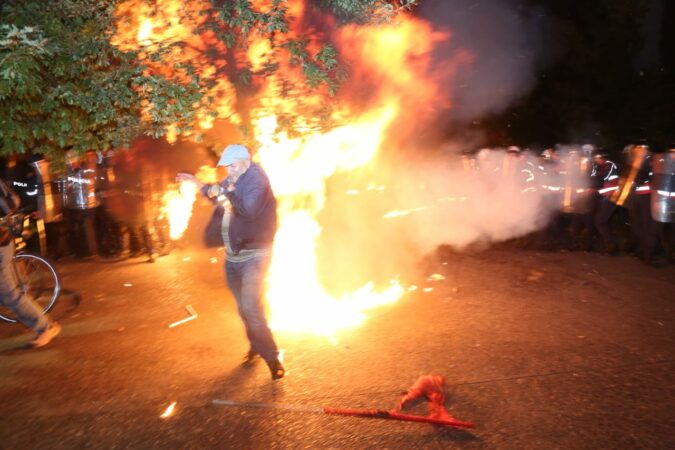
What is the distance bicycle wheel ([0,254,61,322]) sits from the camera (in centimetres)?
611

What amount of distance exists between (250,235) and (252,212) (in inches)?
8.0

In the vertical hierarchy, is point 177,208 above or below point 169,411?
→ above

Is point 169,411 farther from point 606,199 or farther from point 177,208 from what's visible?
point 606,199

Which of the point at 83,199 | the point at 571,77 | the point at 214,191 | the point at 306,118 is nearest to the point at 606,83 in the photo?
Result: the point at 571,77

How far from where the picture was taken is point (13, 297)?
16.9 feet

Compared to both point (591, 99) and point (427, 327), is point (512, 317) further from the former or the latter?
point (591, 99)

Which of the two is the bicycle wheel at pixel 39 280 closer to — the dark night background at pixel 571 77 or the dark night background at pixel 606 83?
the dark night background at pixel 571 77

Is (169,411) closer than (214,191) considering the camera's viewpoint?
Yes

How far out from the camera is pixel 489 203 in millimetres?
10977

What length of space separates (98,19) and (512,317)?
5405mm

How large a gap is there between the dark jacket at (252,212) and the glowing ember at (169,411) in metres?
1.25

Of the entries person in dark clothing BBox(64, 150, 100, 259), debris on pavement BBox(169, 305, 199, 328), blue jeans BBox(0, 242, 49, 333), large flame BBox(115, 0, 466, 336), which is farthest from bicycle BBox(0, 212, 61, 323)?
person in dark clothing BBox(64, 150, 100, 259)

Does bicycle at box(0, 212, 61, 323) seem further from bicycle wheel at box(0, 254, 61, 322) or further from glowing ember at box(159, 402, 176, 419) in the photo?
glowing ember at box(159, 402, 176, 419)

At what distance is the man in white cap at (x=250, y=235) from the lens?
14.2 ft
